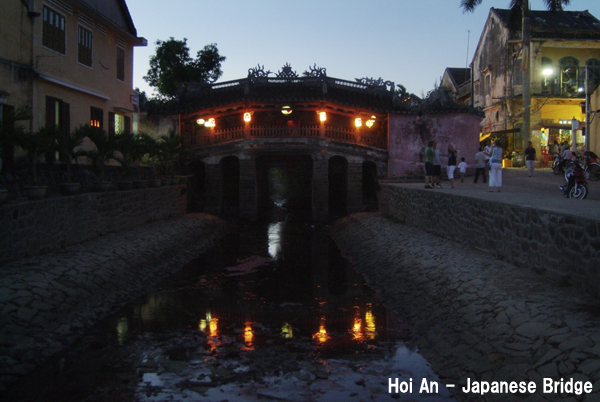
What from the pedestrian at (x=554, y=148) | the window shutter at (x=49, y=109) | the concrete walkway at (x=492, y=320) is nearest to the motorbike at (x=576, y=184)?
the concrete walkway at (x=492, y=320)

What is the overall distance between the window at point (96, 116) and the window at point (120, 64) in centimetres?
245

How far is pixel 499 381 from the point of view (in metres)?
6.45

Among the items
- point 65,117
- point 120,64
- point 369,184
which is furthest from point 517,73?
point 65,117

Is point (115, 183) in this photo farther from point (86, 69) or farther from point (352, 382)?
point (352, 382)

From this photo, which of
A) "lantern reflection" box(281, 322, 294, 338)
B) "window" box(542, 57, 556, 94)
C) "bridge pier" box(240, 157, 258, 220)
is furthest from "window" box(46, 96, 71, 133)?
"window" box(542, 57, 556, 94)

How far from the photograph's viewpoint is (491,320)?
26.2 ft

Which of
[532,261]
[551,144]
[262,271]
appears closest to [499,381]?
[532,261]

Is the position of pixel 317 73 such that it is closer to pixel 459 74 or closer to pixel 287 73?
pixel 287 73

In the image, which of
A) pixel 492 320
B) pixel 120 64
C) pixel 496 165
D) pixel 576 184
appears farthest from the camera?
pixel 120 64

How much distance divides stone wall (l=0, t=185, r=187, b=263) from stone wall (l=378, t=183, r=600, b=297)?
952 cm

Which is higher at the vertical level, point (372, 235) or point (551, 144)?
point (551, 144)

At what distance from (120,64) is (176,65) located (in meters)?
14.6

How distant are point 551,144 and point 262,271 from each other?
90.0 feet

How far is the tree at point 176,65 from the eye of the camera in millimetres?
37312
